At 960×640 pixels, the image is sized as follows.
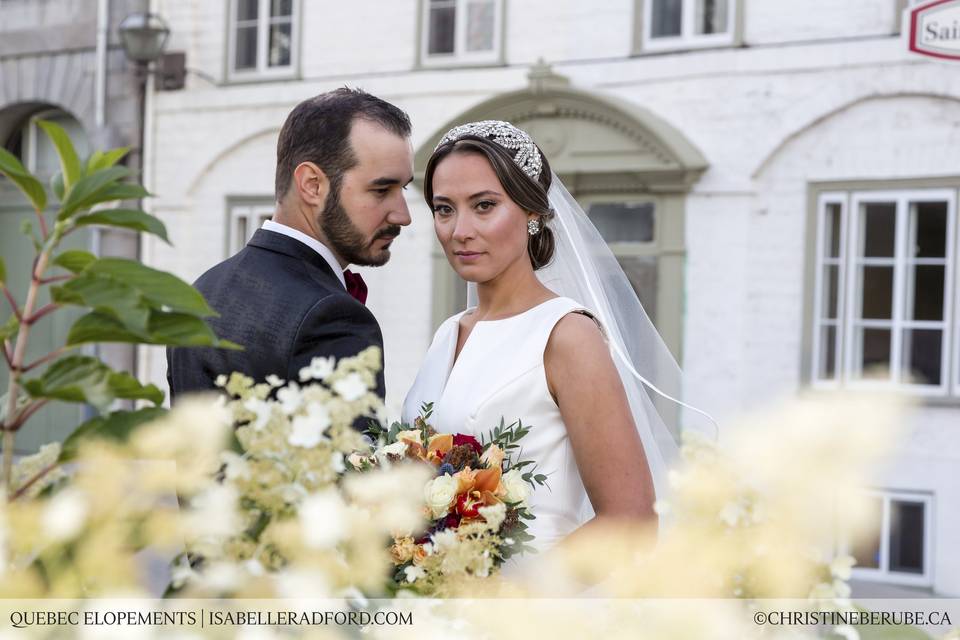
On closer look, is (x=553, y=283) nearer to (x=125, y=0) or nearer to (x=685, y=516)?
(x=685, y=516)

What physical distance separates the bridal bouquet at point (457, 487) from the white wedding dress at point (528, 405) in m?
0.05

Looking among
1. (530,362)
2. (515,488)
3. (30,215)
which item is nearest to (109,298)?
(515,488)

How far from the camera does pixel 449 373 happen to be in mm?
3023

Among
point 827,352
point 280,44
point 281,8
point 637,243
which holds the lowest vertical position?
point 827,352

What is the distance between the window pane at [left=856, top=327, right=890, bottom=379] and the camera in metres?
8.80

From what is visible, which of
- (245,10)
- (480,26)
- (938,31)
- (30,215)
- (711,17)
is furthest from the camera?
(30,215)

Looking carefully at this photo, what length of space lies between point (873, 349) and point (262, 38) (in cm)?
680

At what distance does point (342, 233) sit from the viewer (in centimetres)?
295

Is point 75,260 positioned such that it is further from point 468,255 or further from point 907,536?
point 907,536

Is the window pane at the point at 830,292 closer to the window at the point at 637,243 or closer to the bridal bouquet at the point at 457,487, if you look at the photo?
the window at the point at 637,243

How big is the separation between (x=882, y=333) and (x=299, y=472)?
8.59m

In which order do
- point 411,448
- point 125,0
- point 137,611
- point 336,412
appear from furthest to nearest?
point 125,0, point 411,448, point 336,412, point 137,611

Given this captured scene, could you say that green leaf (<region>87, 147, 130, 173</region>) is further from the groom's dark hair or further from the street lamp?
the street lamp

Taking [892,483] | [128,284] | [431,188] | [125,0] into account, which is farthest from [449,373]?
[125,0]
